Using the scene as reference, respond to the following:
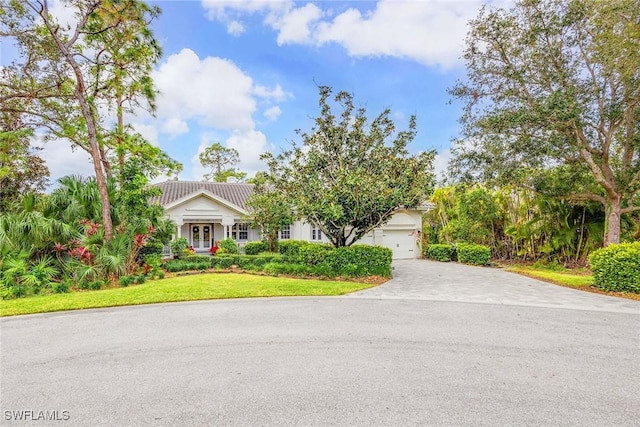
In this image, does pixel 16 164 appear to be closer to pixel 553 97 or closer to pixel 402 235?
pixel 402 235

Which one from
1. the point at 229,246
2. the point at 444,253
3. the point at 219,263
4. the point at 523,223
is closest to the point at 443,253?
the point at 444,253

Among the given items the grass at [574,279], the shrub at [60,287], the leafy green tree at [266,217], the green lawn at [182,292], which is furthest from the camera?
the leafy green tree at [266,217]

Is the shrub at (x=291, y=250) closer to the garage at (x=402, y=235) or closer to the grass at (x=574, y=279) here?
the garage at (x=402, y=235)

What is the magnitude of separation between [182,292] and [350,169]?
7.20 meters

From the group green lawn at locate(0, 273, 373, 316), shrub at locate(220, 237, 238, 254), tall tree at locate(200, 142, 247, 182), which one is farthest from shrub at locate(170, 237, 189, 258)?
tall tree at locate(200, 142, 247, 182)

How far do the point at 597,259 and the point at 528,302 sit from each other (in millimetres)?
3758

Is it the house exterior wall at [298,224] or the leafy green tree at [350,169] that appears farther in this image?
the house exterior wall at [298,224]

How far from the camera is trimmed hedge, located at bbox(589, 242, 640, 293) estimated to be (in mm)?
9047

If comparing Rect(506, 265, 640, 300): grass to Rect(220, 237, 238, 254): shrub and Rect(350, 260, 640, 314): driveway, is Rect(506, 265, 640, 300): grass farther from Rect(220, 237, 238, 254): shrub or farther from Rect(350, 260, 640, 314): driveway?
Rect(220, 237, 238, 254): shrub

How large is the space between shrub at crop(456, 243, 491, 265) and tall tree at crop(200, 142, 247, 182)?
28.1 metres

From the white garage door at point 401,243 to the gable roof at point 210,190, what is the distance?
9862mm

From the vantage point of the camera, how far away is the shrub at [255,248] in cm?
1889

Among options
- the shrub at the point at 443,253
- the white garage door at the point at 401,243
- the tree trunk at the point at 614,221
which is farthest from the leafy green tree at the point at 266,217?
the tree trunk at the point at 614,221

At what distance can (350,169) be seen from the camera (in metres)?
12.2
